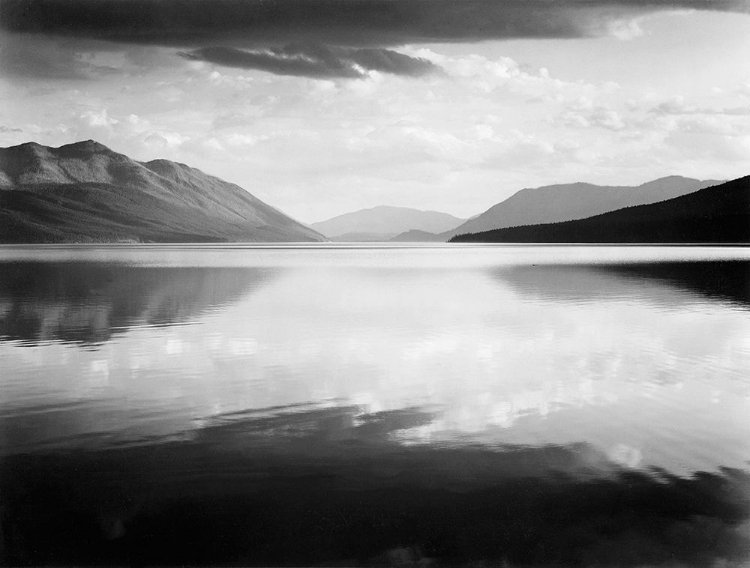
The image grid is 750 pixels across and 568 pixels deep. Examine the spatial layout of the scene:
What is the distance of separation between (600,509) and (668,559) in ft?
4.07

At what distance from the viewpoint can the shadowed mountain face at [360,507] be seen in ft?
27.8

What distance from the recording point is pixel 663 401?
15.6 m

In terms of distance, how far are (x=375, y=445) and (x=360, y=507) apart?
2.70 metres

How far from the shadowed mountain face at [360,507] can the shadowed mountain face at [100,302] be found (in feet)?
46.1

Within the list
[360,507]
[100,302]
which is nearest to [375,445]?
[360,507]

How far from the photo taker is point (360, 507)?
9492mm

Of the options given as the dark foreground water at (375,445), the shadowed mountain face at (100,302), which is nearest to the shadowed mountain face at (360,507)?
the dark foreground water at (375,445)

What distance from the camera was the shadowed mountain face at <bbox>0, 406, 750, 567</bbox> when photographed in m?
8.47

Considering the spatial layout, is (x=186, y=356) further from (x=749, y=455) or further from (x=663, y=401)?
(x=749, y=455)

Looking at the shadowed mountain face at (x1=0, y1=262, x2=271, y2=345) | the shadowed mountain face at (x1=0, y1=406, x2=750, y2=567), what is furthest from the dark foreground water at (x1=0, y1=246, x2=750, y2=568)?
the shadowed mountain face at (x1=0, y1=262, x2=271, y2=345)

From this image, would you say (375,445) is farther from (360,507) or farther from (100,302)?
(100,302)

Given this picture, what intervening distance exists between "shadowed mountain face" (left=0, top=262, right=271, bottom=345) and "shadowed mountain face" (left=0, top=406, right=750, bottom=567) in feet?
46.1

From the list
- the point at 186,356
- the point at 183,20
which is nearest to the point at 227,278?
the point at 183,20

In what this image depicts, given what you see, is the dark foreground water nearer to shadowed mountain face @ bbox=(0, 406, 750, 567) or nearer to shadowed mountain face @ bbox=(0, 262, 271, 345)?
shadowed mountain face @ bbox=(0, 406, 750, 567)
